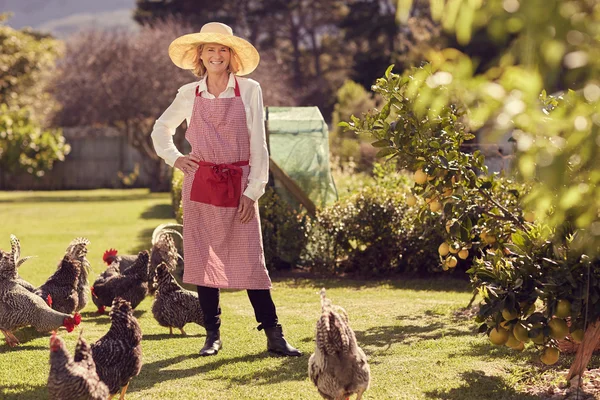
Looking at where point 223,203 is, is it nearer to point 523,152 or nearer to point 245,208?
point 245,208

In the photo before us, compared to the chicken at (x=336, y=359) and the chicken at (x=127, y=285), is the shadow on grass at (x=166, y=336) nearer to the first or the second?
the chicken at (x=127, y=285)

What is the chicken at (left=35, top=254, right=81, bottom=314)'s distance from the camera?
7.07m

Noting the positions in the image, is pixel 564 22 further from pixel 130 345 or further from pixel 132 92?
pixel 132 92

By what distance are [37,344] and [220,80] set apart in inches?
99.8

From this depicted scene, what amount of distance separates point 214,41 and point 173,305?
2.19m

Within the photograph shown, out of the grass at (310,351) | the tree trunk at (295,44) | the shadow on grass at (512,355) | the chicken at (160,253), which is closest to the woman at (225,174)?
the grass at (310,351)

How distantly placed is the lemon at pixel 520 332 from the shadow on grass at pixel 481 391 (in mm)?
560

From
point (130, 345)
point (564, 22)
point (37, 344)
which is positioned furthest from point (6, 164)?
point (564, 22)

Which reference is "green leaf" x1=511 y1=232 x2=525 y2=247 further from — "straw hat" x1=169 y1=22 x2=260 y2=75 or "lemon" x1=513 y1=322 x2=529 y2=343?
"straw hat" x1=169 y1=22 x2=260 y2=75

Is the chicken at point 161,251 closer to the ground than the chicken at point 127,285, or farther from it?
farther from it

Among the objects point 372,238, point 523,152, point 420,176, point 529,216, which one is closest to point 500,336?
point 420,176

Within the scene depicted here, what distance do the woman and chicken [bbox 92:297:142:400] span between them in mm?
1090

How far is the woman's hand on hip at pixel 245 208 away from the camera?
5980 millimetres

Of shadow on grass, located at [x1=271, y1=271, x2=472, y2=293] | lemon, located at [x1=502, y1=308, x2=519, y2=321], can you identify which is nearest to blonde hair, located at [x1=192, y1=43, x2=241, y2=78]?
lemon, located at [x1=502, y1=308, x2=519, y2=321]
